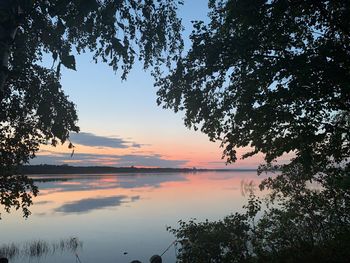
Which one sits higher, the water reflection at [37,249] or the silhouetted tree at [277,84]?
the silhouetted tree at [277,84]

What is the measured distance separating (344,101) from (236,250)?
30.0 ft

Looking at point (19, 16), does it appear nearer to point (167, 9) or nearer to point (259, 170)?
point (167, 9)

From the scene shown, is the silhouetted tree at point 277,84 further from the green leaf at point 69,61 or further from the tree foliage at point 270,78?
the green leaf at point 69,61

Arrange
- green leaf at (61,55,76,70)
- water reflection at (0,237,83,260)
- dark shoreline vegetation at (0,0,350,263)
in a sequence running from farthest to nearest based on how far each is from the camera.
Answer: water reflection at (0,237,83,260) < dark shoreline vegetation at (0,0,350,263) < green leaf at (61,55,76,70)

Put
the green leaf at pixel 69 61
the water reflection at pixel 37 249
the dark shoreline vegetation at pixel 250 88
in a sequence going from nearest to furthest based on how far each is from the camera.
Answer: the green leaf at pixel 69 61 < the dark shoreline vegetation at pixel 250 88 < the water reflection at pixel 37 249

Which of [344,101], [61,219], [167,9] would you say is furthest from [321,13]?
[61,219]

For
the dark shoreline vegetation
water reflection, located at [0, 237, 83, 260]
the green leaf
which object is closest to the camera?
the green leaf

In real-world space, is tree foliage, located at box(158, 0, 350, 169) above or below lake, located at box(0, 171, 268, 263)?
above

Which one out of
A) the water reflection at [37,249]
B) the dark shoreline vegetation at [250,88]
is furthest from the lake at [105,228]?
the dark shoreline vegetation at [250,88]

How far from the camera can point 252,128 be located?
13.1 m

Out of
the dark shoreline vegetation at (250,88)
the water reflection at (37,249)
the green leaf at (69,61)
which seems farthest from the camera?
the water reflection at (37,249)

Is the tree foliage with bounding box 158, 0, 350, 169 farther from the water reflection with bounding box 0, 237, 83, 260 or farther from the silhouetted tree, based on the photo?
the water reflection with bounding box 0, 237, 83, 260

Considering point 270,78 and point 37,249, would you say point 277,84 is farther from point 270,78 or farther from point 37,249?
point 37,249

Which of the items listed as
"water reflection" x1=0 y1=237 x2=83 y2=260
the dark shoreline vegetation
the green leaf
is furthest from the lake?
the green leaf
